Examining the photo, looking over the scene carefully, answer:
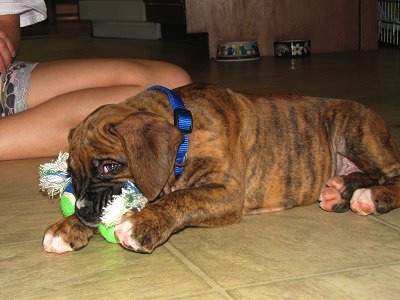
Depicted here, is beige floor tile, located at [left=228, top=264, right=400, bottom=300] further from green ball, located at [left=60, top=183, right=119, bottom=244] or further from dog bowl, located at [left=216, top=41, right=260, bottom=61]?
dog bowl, located at [left=216, top=41, right=260, bottom=61]

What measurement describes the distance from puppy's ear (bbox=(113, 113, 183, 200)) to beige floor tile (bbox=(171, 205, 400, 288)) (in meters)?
0.27

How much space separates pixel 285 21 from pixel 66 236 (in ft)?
19.9

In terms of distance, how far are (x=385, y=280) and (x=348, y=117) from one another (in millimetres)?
975

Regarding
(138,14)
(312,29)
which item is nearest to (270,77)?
(312,29)

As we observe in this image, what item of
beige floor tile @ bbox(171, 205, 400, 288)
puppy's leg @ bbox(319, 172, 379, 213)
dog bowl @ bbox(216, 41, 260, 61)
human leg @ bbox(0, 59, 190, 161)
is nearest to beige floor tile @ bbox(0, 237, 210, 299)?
beige floor tile @ bbox(171, 205, 400, 288)

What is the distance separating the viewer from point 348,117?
2.93m

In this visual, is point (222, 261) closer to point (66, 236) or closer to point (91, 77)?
point (66, 236)

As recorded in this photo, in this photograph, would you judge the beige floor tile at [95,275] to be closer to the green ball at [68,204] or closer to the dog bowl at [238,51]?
the green ball at [68,204]

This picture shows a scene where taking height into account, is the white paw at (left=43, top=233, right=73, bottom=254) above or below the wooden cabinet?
below

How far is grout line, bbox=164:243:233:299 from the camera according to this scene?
205cm

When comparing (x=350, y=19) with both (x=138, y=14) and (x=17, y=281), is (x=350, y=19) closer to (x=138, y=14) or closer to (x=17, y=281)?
(x=138, y=14)

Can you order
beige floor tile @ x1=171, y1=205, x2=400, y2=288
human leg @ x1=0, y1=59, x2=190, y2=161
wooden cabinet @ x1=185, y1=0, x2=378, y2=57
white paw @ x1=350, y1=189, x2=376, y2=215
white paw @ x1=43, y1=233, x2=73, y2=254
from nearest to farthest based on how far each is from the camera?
beige floor tile @ x1=171, y1=205, x2=400, y2=288, white paw @ x1=43, y1=233, x2=73, y2=254, white paw @ x1=350, y1=189, x2=376, y2=215, human leg @ x1=0, y1=59, x2=190, y2=161, wooden cabinet @ x1=185, y1=0, x2=378, y2=57

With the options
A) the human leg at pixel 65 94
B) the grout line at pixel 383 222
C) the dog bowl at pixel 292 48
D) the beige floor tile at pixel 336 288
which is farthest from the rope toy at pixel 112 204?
the dog bowl at pixel 292 48

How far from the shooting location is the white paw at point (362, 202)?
8.86ft
